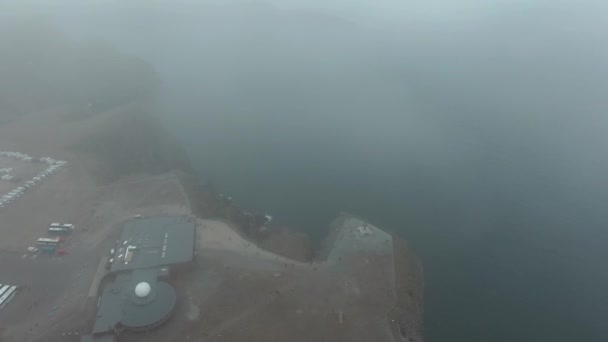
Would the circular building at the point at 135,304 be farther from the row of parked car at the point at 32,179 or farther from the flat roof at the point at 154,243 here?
the row of parked car at the point at 32,179

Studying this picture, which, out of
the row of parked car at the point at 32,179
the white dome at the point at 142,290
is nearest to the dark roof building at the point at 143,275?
the white dome at the point at 142,290

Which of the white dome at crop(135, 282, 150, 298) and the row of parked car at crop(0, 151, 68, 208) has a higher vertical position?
the white dome at crop(135, 282, 150, 298)

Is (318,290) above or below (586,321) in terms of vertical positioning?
below

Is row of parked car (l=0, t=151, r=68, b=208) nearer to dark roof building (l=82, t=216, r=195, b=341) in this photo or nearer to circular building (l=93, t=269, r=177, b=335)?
dark roof building (l=82, t=216, r=195, b=341)

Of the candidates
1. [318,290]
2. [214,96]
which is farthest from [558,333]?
[214,96]

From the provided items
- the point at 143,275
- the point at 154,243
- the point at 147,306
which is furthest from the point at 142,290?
the point at 154,243

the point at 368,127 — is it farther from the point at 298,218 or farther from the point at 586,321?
the point at 586,321

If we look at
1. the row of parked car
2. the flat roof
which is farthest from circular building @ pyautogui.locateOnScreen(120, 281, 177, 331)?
the row of parked car

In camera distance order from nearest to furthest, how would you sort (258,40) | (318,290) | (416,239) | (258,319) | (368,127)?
(258,319), (318,290), (416,239), (368,127), (258,40)

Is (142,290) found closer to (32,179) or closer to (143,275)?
(143,275)
